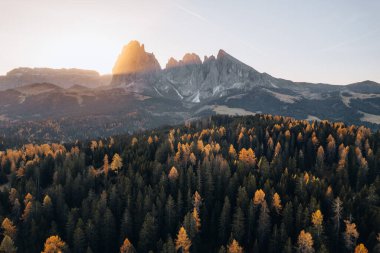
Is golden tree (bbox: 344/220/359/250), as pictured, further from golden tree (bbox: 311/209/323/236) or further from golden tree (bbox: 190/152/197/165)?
golden tree (bbox: 190/152/197/165)

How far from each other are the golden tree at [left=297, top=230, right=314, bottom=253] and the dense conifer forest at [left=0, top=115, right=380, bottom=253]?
29 centimetres

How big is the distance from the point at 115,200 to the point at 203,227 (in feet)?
119

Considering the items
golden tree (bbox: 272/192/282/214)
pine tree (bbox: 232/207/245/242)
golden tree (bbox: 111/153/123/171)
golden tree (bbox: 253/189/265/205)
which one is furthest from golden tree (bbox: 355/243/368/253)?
golden tree (bbox: 111/153/123/171)

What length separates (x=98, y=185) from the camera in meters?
147

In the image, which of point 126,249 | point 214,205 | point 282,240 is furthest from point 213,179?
point 126,249

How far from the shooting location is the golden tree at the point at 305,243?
278 feet

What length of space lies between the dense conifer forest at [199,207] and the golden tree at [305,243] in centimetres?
29

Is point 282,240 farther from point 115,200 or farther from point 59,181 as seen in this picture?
point 59,181

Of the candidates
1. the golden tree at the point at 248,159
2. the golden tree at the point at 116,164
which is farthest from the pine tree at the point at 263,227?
the golden tree at the point at 116,164

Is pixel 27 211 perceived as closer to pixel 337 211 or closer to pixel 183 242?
pixel 183 242

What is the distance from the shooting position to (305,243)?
3361 inches

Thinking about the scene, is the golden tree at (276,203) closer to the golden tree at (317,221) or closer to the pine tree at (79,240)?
the golden tree at (317,221)

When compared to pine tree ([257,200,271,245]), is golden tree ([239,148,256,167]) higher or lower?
higher

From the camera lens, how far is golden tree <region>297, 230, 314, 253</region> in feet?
278
